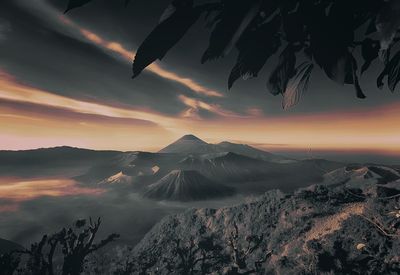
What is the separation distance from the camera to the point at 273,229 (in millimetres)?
60281

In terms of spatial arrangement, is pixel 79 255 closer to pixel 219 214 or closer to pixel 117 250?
pixel 117 250

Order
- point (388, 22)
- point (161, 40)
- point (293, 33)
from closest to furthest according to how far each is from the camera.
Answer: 1. point (388, 22)
2. point (161, 40)
3. point (293, 33)

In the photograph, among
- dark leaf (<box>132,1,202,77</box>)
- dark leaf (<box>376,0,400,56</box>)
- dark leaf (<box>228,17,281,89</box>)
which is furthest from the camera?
dark leaf (<box>228,17,281,89</box>)

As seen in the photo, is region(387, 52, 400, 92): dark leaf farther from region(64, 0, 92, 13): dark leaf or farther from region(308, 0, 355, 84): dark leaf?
region(64, 0, 92, 13): dark leaf

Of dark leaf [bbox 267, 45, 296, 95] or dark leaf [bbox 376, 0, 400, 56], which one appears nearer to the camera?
dark leaf [bbox 376, 0, 400, 56]

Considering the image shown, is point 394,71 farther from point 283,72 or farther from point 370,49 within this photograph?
point 283,72

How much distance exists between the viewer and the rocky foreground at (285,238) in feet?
125

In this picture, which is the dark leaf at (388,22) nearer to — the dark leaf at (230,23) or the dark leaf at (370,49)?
the dark leaf at (230,23)

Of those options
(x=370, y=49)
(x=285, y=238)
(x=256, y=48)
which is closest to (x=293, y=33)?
(x=256, y=48)

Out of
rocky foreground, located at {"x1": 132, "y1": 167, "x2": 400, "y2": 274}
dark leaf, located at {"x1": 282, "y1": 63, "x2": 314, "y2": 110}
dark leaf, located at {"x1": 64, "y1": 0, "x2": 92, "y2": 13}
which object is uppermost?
dark leaf, located at {"x1": 64, "y1": 0, "x2": 92, "y2": 13}

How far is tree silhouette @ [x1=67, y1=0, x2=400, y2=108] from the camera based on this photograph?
1122 mm

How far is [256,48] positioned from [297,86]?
0.28m

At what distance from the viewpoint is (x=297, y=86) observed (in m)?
1.65

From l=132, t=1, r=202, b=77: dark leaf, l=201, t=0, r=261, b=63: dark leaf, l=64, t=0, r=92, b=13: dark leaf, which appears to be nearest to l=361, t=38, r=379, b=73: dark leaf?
l=201, t=0, r=261, b=63: dark leaf
